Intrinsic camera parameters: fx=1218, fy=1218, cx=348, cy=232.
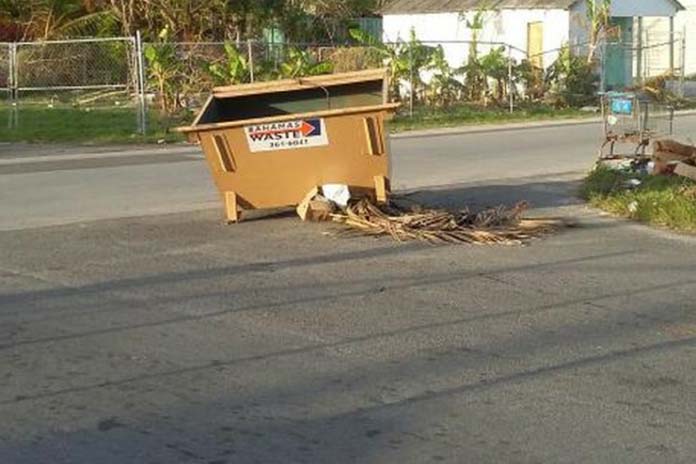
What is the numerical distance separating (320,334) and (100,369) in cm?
148

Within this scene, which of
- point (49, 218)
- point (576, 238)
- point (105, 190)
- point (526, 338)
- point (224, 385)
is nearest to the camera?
point (224, 385)

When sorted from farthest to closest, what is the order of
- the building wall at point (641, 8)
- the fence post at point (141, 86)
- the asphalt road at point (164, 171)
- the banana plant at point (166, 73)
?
1. the building wall at point (641, 8)
2. the banana plant at point (166, 73)
3. the fence post at point (141, 86)
4. the asphalt road at point (164, 171)

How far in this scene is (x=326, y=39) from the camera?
124ft

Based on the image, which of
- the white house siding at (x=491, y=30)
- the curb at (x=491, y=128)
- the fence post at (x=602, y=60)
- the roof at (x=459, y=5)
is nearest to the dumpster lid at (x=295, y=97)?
the curb at (x=491, y=128)

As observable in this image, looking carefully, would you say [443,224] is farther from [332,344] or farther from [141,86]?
[141,86]

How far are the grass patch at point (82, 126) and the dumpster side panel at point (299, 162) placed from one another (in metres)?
11.1

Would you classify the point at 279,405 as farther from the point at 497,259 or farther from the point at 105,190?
the point at 105,190

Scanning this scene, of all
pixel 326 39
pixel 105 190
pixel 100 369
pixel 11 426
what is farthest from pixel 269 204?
pixel 326 39

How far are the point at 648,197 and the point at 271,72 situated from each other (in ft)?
50.9

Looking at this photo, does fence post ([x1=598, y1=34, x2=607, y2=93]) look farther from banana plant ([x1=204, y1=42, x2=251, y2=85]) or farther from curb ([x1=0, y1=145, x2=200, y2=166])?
curb ([x1=0, y1=145, x2=200, y2=166])

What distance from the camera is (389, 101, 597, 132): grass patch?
1025 inches

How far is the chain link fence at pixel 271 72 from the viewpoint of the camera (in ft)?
87.1

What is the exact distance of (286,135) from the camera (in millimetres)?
11750

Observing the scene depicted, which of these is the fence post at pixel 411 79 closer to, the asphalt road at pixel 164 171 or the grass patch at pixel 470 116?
the grass patch at pixel 470 116
